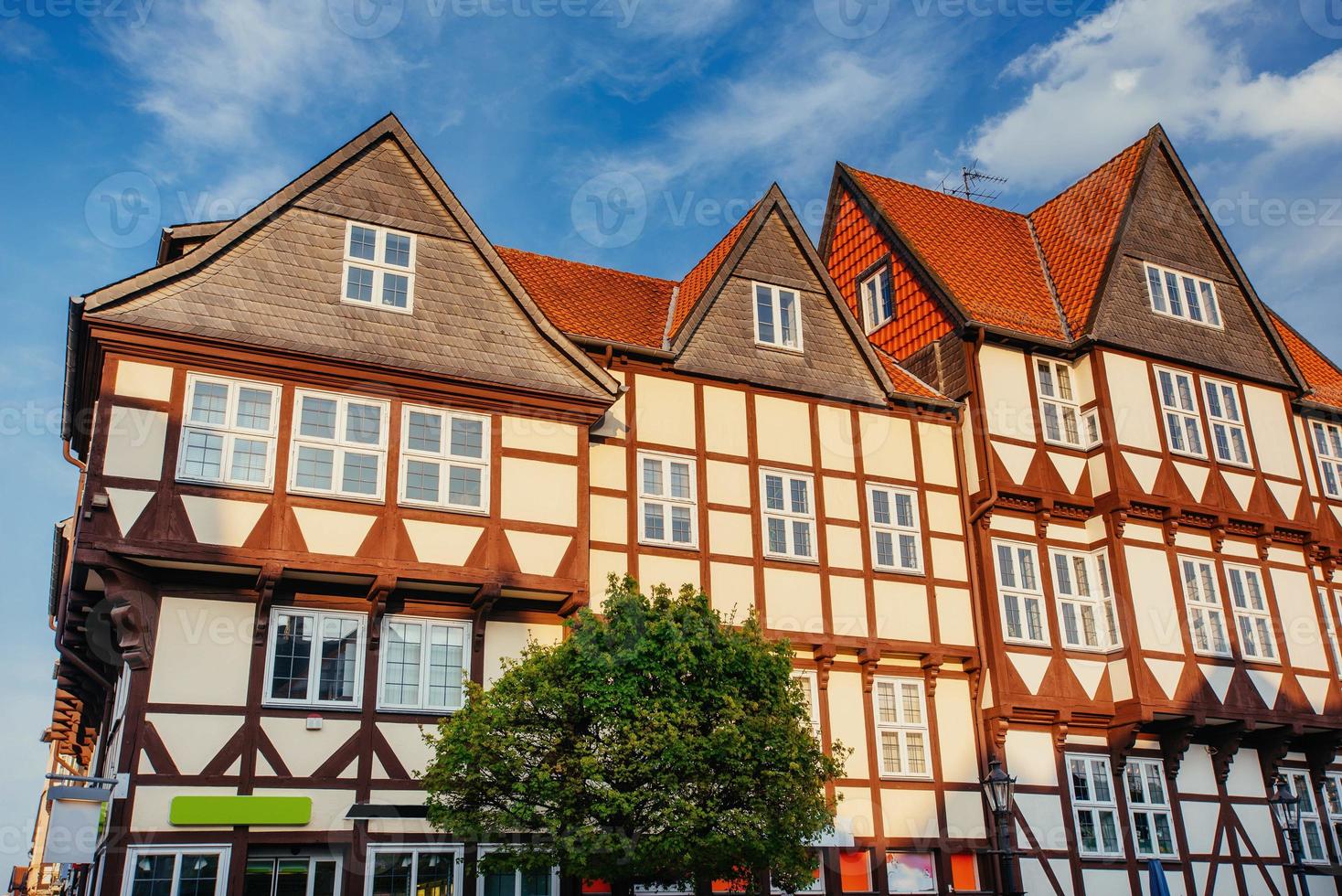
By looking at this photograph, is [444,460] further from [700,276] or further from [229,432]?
[700,276]

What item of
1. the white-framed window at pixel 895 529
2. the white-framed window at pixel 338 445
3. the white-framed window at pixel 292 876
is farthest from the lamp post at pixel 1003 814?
the white-framed window at pixel 338 445

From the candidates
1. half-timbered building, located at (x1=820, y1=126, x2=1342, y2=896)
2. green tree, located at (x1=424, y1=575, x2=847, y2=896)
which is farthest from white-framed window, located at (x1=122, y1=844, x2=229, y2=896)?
half-timbered building, located at (x1=820, y1=126, x2=1342, y2=896)

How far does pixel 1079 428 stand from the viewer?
27078mm

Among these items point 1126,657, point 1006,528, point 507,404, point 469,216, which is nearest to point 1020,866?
point 1126,657

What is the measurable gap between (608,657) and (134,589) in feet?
22.9

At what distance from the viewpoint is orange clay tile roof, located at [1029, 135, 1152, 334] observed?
28.8 m

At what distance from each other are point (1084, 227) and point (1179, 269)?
8.05ft

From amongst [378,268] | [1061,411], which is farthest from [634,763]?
[1061,411]

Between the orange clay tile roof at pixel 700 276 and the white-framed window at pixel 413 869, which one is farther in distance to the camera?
the orange clay tile roof at pixel 700 276

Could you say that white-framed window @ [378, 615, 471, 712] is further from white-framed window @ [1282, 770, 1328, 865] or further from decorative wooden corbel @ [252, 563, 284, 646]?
white-framed window @ [1282, 770, 1328, 865]

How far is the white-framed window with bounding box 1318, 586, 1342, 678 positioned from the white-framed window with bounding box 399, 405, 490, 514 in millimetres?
19331

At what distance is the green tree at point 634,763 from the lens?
16.4 metres

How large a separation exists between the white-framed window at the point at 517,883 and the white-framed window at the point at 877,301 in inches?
615

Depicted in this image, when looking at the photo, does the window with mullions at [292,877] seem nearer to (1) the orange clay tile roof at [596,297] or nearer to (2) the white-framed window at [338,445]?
(2) the white-framed window at [338,445]
